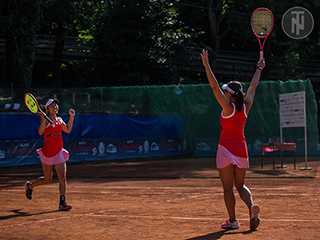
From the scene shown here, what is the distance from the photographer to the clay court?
560 centimetres

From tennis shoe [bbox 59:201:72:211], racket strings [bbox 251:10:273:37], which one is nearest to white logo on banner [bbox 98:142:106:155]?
tennis shoe [bbox 59:201:72:211]

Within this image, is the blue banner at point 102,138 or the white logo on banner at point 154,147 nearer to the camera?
the blue banner at point 102,138

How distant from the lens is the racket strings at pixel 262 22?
7676 mm

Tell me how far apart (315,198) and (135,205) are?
3.38m

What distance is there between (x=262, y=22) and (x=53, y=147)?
433 centimetres

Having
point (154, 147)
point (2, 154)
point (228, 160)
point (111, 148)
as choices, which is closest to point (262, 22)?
point (228, 160)

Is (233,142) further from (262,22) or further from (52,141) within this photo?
(52,141)

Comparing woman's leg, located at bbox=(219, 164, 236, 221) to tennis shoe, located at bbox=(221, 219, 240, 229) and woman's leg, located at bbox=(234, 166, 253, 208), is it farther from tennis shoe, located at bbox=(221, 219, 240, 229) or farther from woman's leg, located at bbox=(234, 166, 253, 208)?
tennis shoe, located at bbox=(221, 219, 240, 229)

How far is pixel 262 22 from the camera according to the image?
789 cm

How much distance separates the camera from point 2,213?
7281 mm

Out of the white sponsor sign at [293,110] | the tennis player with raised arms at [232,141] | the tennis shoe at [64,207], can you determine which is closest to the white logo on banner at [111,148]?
the white sponsor sign at [293,110]

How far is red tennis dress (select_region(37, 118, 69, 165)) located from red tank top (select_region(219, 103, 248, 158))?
3.39 metres

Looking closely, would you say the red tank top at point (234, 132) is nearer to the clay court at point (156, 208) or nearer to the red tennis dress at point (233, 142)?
the red tennis dress at point (233, 142)

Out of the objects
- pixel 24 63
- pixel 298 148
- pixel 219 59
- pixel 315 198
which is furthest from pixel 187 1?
pixel 315 198
